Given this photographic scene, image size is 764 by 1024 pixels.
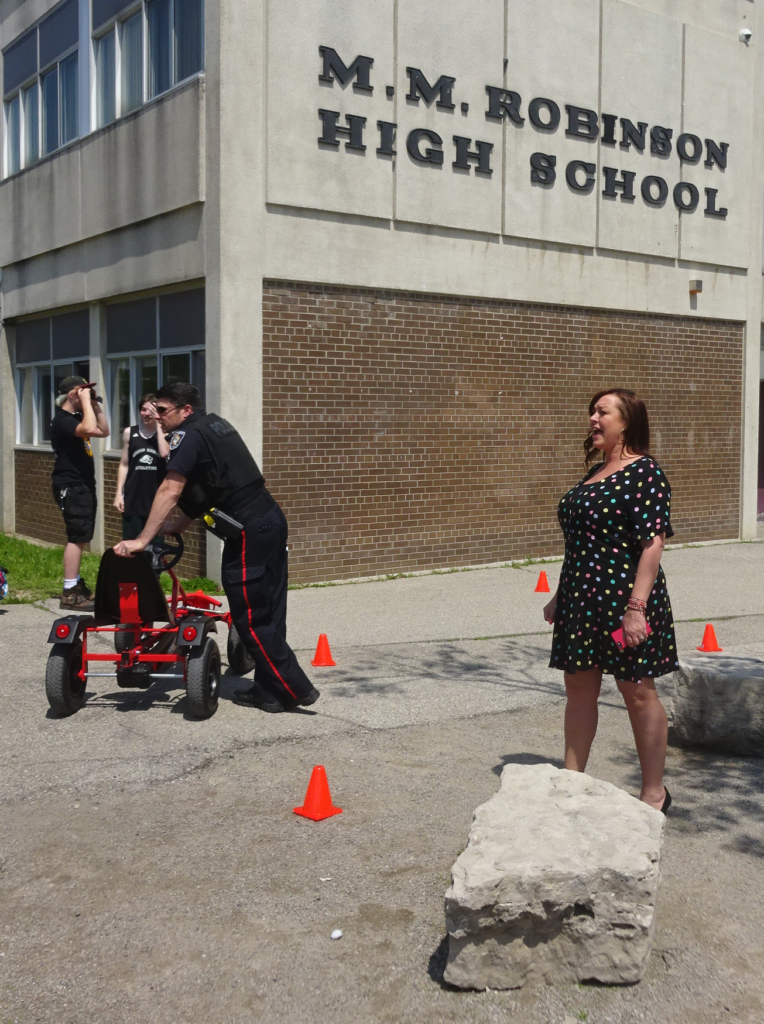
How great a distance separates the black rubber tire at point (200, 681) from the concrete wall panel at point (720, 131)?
10969 millimetres

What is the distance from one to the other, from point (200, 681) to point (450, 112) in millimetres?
8653

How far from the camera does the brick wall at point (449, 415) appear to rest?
11.9 meters

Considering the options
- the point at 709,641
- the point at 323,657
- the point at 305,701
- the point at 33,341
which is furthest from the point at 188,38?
the point at 709,641

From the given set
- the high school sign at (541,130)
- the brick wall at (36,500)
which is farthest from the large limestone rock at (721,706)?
the brick wall at (36,500)

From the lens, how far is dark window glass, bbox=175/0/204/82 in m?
11.8

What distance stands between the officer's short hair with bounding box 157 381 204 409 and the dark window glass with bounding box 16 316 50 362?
32.3 feet

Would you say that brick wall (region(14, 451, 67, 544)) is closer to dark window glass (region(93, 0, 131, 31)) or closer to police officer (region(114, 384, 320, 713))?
dark window glass (region(93, 0, 131, 31))

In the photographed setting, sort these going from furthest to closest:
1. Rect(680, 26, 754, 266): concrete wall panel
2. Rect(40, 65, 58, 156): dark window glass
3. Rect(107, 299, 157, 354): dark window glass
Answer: Rect(40, 65, 58, 156): dark window glass, Rect(680, 26, 754, 266): concrete wall panel, Rect(107, 299, 157, 354): dark window glass

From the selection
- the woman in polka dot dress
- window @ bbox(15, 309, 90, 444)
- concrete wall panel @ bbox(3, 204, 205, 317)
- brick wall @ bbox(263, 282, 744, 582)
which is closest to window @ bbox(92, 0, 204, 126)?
concrete wall panel @ bbox(3, 204, 205, 317)

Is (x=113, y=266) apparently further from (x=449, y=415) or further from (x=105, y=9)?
(x=449, y=415)

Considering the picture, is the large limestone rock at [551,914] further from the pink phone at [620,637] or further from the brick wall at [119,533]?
the brick wall at [119,533]

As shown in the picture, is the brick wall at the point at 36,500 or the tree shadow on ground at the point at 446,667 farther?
the brick wall at the point at 36,500

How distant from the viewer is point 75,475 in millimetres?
10492

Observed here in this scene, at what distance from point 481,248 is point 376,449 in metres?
2.80
